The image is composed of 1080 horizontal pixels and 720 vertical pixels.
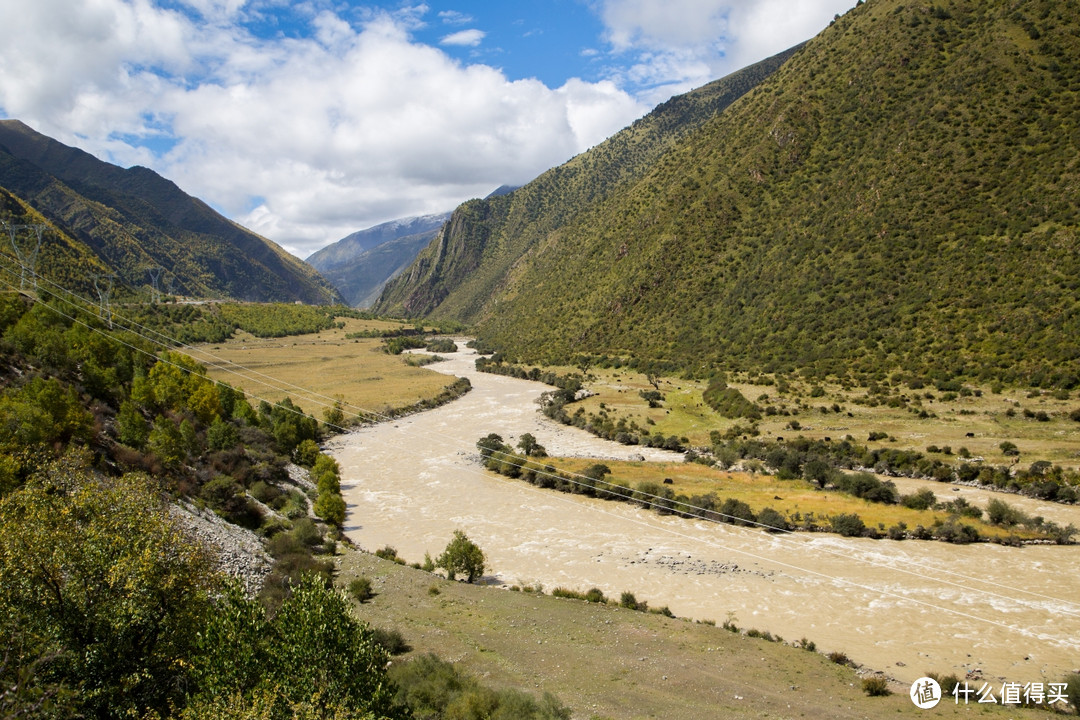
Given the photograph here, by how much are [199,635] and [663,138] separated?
612ft

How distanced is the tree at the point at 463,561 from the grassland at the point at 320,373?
40.3 meters

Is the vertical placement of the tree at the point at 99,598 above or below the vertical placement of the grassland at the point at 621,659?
above

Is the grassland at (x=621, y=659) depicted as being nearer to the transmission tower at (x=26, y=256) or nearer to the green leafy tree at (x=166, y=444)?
the green leafy tree at (x=166, y=444)

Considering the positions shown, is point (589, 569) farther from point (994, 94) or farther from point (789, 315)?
point (994, 94)

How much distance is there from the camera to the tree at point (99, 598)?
9828 mm

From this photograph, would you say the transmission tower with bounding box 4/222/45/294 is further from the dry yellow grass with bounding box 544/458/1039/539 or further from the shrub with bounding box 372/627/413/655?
the dry yellow grass with bounding box 544/458/1039/539

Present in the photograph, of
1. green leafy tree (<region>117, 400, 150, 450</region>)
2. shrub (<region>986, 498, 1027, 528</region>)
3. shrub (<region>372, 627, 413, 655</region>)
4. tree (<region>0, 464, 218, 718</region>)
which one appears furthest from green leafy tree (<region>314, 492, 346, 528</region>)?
shrub (<region>986, 498, 1027, 528</region>)

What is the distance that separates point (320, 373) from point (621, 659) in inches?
3485

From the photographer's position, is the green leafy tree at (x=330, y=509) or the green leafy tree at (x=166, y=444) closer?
the green leafy tree at (x=166, y=444)

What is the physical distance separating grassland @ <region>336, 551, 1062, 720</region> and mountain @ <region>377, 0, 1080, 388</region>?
3987 centimetres

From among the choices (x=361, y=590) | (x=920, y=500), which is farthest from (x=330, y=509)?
(x=920, y=500)

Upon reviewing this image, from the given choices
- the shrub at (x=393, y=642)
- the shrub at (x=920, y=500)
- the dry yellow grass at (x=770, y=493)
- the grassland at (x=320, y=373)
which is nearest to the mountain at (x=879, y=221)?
the shrub at (x=920, y=500)

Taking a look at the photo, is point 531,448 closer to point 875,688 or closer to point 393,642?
point 393,642

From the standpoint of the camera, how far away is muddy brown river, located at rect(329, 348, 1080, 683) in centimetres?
2116
